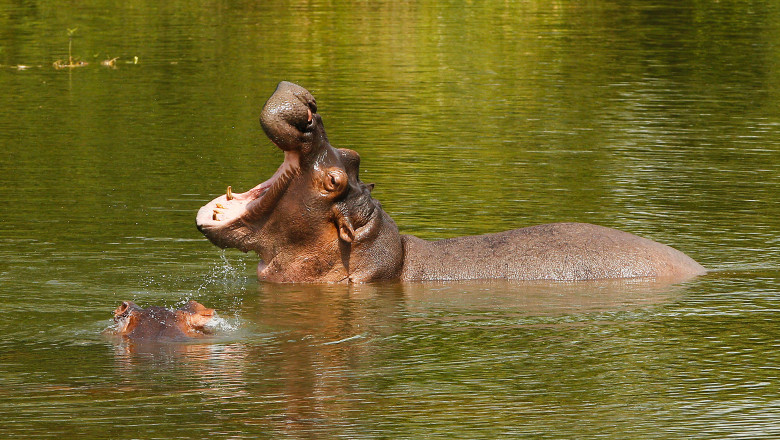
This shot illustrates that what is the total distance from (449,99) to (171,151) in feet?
20.9

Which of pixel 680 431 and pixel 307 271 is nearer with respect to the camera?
pixel 680 431

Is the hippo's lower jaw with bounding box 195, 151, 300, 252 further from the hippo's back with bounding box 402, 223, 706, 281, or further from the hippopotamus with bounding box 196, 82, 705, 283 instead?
the hippo's back with bounding box 402, 223, 706, 281

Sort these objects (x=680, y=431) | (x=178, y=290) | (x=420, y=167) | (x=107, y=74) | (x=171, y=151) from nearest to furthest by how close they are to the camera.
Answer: (x=680, y=431) < (x=178, y=290) < (x=420, y=167) < (x=171, y=151) < (x=107, y=74)

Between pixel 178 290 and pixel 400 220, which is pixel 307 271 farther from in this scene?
pixel 400 220

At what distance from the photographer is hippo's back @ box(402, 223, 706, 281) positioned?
10.9 m

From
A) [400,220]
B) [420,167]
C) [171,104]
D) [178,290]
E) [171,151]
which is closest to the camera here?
[178,290]

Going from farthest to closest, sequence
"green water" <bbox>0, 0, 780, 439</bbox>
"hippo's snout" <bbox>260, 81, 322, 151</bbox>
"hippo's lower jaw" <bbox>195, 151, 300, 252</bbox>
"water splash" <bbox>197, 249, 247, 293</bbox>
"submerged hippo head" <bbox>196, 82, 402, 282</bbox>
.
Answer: "water splash" <bbox>197, 249, 247, 293</bbox> < "hippo's lower jaw" <bbox>195, 151, 300, 252</bbox> < "submerged hippo head" <bbox>196, 82, 402, 282</bbox> < "hippo's snout" <bbox>260, 81, 322, 151</bbox> < "green water" <bbox>0, 0, 780, 439</bbox>

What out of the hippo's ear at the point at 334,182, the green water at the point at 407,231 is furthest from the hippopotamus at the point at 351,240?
the green water at the point at 407,231

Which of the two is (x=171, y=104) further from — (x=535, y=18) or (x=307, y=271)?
(x=535, y=18)

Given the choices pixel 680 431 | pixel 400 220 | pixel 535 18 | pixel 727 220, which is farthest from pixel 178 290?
pixel 535 18

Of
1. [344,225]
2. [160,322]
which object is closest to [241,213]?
[344,225]

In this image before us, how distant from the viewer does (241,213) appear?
1051 cm

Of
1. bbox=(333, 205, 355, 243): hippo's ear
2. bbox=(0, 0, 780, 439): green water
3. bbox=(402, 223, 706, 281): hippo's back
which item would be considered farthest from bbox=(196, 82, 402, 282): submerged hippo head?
bbox=(402, 223, 706, 281): hippo's back

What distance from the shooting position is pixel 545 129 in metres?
19.7
